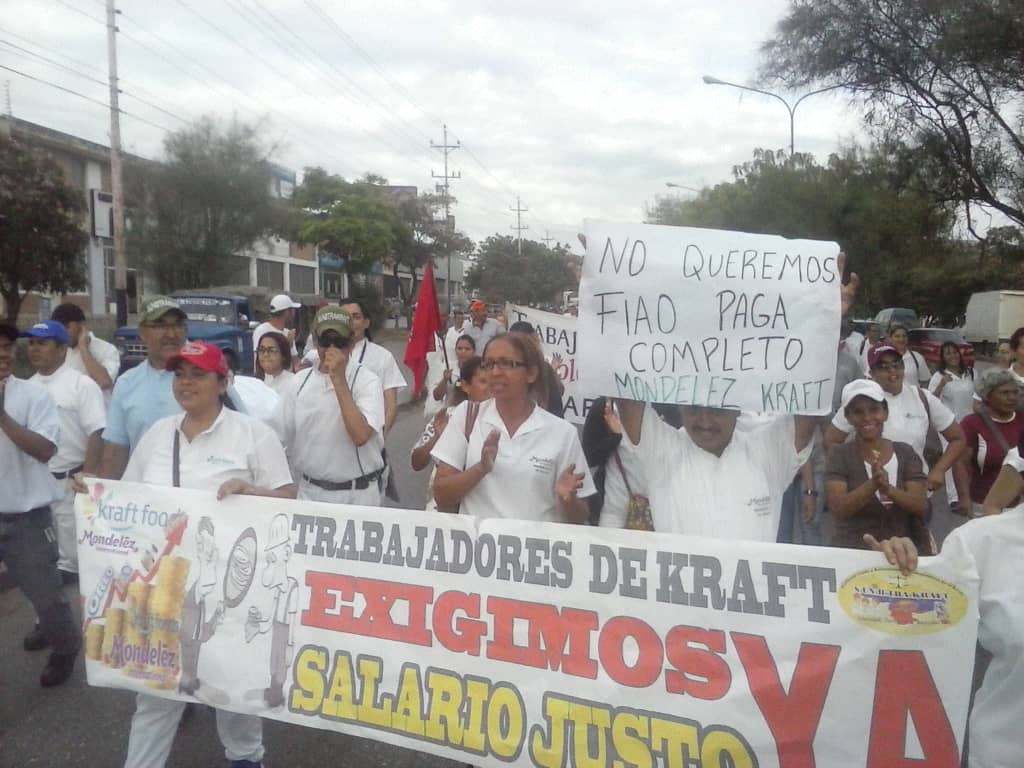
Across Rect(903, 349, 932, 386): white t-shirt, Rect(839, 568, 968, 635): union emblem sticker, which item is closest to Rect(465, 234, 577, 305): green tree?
Rect(903, 349, 932, 386): white t-shirt

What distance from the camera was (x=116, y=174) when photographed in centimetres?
2328

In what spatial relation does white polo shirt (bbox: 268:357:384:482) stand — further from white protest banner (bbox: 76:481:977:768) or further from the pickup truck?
the pickup truck

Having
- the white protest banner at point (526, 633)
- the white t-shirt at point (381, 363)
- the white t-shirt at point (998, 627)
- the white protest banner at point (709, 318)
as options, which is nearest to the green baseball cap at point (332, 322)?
the white t-shirt at point (381, 363)

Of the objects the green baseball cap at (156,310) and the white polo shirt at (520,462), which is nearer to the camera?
the white polo shirt at (520,462)

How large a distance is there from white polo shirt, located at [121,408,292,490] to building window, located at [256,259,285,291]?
48.0 m

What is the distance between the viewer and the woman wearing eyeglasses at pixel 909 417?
4797mm

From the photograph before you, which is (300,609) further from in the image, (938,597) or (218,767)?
(938,597)

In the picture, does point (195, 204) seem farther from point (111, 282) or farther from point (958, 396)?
point (958, 396)

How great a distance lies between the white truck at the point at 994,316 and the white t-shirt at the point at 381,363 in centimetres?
3047

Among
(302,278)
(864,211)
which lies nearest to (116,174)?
(864,211)

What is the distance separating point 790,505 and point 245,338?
15256 mm

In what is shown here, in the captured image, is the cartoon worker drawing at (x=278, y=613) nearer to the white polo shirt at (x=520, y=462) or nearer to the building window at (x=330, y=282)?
the white polo shirt at (x=520, y=462)

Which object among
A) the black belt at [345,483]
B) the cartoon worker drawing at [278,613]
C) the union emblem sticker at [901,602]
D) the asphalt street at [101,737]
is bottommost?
the asphalt street at [101,737]

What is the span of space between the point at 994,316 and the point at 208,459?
34345 millimetres
